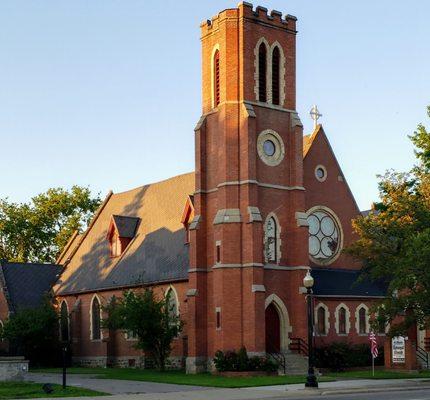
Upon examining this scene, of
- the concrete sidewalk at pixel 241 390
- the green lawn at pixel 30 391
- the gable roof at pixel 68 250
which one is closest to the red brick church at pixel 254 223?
the concrete sidewalk at pixel 241 390

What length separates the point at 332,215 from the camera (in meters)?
52.8

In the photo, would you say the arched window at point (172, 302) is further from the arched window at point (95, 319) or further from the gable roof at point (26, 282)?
the gable roof at point (26, 282)

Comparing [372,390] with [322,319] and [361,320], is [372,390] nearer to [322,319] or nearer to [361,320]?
[322,319]

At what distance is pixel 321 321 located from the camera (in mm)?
49188

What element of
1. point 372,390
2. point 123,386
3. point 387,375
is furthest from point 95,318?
point 372,390

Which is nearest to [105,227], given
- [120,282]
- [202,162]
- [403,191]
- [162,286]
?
[120,282]

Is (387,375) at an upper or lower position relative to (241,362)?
lower

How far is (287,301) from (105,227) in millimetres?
21494

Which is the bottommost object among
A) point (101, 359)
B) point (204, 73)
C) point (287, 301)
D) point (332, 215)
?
point (101, 359)

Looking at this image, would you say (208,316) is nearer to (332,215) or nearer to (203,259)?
(203,259)

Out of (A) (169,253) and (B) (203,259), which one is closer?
(B) (203,259)

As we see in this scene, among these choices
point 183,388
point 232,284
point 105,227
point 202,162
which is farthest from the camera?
point 105,227

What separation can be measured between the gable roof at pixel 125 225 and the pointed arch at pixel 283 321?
15.7 meters

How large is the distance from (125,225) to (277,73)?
16.7 m
